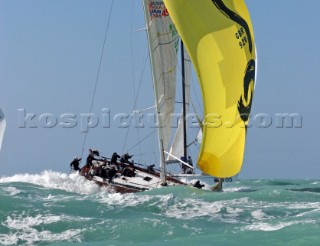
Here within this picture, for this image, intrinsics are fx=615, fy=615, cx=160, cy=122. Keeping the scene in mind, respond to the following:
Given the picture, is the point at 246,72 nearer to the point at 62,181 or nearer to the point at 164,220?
the point at 164,220

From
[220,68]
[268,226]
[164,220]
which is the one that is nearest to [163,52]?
[220,68]

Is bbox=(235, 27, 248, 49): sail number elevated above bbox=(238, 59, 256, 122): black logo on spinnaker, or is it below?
above

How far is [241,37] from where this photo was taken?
21531 mm

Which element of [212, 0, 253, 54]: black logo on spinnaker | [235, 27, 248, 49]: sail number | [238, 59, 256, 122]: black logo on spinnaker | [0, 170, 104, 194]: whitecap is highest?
[212, 0, 253, 54]: black logo on spinnaker

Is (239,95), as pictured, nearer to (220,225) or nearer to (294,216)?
(294,216)

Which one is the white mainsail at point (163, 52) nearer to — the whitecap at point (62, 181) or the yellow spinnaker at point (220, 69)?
the whitecap at point (62, 181)

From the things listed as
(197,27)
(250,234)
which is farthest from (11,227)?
(197,27)

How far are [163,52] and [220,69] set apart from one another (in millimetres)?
9588

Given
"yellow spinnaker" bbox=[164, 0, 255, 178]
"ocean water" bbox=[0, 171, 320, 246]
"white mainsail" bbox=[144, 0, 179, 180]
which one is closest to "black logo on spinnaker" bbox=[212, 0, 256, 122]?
"yellow spinnaker" bbox=[164, 0, 255, 178]

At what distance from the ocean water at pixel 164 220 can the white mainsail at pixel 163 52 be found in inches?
282

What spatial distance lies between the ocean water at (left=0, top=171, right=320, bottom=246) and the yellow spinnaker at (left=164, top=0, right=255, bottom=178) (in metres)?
1.61

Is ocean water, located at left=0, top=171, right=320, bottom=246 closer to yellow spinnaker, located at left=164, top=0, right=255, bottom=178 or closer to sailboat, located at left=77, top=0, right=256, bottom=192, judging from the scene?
yellow spinnaker, located at left=164, top=0, right=255, bottom=178

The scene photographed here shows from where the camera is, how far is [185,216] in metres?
16.8

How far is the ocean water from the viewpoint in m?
13.2
